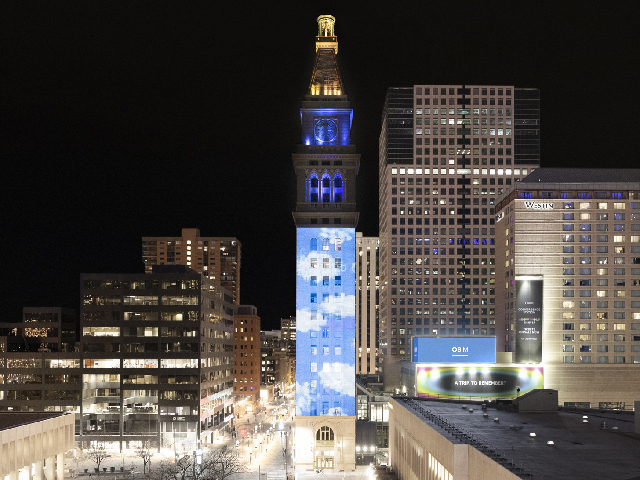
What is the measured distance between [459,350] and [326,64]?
7649 cm

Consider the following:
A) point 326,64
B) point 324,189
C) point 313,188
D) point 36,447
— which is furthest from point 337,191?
point 36,447

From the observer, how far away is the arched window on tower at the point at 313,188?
141750 mm

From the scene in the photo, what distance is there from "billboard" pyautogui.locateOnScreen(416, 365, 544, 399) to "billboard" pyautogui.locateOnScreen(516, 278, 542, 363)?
12.1 feet

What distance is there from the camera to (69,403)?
546 feet

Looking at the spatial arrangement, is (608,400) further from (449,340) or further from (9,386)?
(9,386)

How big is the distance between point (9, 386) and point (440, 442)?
12977cm

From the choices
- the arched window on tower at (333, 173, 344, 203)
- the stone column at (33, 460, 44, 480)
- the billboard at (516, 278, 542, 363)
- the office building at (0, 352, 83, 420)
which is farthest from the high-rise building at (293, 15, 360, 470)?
the stone column at (33, 460, 44, 480)

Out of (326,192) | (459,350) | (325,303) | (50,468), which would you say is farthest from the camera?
(459,350)

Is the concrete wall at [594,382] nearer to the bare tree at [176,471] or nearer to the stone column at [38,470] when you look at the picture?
the bare tree at [176,471]

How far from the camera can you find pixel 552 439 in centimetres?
7150

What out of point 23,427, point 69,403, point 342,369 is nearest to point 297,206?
point 342,369

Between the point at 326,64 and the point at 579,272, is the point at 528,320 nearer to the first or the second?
the point at 579,272

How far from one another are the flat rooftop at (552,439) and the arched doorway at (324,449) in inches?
1334

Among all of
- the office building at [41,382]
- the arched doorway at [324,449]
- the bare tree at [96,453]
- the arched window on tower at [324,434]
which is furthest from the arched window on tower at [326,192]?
the office building at [41,382]
